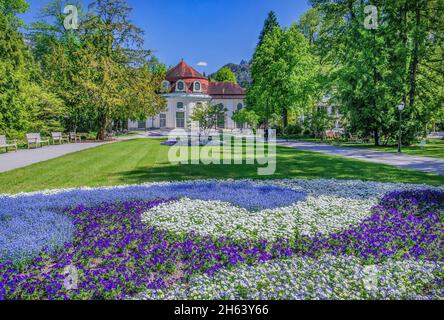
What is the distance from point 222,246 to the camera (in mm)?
5113

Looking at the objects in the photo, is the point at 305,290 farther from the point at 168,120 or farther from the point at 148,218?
the point at 168,120

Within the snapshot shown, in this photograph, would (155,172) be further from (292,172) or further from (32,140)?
(32,140)

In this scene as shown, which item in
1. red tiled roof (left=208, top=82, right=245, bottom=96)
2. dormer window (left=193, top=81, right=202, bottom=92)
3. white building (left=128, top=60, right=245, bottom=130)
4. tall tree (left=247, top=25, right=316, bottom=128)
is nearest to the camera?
tall tree (left=247, top=25, right=316, bottom=128)

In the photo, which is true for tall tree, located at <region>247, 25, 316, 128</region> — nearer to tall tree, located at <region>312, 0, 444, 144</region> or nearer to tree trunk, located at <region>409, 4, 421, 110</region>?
tall tree, located at <region>312, 0, 444, 144</region>

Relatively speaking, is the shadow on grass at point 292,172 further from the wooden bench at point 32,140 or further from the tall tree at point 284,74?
the tall tree at point 284,74

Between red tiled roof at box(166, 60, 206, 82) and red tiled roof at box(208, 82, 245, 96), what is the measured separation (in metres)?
4.81

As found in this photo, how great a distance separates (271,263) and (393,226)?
276 centimetres

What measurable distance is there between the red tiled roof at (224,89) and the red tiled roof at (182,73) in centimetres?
Result: 481

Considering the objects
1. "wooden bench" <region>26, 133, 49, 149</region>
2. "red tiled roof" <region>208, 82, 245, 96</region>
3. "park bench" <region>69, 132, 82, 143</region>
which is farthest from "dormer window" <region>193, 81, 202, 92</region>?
"wooden bench" <region>26, 133, 49, 149</region>

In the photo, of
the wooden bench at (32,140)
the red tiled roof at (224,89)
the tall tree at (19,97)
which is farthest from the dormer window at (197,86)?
the wooden bench at (32,140)

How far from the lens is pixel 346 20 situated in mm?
32438

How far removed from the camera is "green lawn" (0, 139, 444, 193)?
10383 millimetres

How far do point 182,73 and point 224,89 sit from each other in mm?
9666
